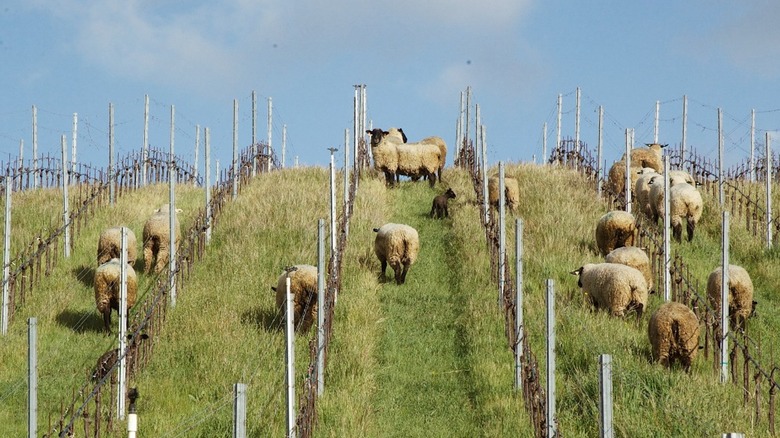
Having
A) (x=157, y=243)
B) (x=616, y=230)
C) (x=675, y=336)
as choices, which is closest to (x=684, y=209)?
(x=616, y=230)

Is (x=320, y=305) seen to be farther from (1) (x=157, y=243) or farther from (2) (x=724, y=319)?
(1) (x=157, y=243)

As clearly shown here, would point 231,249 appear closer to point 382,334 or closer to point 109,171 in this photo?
point 382,334

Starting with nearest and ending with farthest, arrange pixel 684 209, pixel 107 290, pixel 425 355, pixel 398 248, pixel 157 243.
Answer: pixel 425 355 → pixel 107 290 → pixel 398 248 → pixel 157 243 → pixel 684 209

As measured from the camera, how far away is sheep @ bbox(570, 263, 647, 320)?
18.7 metres

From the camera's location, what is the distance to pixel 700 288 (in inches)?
858

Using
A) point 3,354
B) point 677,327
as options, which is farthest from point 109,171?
point 677,327

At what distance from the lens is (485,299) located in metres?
20.3

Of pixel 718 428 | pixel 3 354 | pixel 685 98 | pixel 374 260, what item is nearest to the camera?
pixel 718 428

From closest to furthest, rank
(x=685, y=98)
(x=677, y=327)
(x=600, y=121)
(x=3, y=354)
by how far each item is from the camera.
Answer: (x=677, y=327) → (x=3, y=354) → (x=600, y=121) → (x=685, y=98)

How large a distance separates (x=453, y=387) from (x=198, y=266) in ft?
28.2

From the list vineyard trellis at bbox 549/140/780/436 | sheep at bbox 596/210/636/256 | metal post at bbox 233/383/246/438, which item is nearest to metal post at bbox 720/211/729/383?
vineyard trellis at bbox 549/140/780/436

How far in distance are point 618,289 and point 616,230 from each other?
4.88 meters

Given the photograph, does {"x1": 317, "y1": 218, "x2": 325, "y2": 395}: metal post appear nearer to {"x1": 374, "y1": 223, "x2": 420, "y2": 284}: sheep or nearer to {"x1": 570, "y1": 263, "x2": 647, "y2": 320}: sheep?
{"x1": 570, "y1": 263, "x2": 647, "y2": 320}: sheep

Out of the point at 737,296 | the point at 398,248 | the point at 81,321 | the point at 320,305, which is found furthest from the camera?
the point at 398,248
